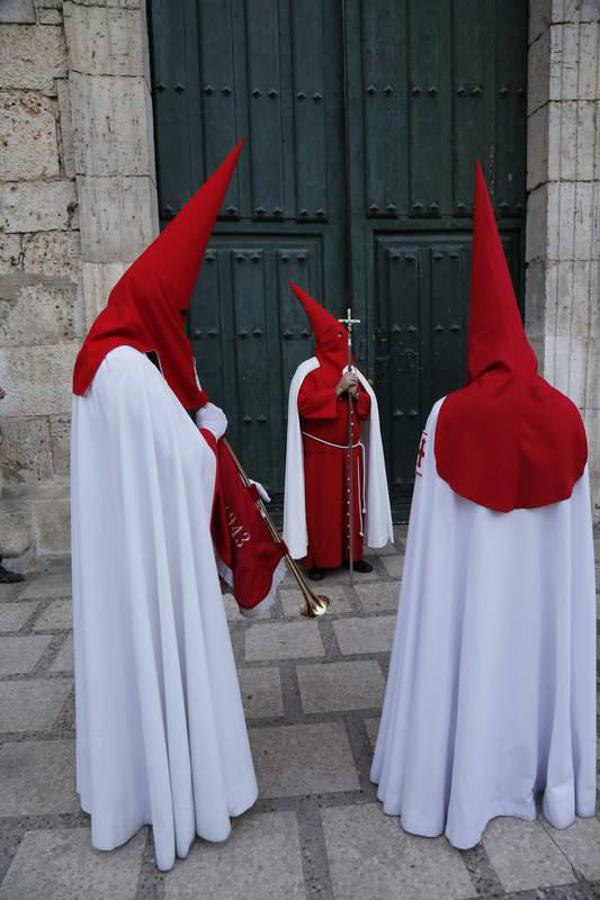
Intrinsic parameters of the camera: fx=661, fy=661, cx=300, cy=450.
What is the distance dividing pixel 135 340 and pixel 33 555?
12.0ft

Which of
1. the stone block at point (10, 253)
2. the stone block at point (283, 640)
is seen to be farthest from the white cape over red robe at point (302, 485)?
the stone block at point (10, 253)

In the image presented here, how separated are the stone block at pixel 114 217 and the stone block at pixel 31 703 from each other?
3.14 meters

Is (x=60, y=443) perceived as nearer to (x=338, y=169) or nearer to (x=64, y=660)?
(x=64, y=660)

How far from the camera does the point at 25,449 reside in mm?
5164

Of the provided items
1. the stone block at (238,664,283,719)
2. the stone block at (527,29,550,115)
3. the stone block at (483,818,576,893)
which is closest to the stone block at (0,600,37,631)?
the stone block at (238,664,283,719)

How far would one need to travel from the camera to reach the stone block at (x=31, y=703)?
9.96 feet

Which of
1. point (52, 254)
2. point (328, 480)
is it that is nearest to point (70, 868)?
point (328, 480)

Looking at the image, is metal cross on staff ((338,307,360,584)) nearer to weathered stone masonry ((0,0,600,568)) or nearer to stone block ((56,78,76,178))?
weathered stone masonry ((0,0,600,568))

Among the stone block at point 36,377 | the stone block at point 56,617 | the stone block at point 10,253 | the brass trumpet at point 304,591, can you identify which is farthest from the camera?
the stone block at point 36,377

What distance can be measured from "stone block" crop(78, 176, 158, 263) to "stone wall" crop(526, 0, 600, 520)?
3340mm

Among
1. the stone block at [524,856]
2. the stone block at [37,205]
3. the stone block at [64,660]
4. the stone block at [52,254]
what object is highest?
the stone block at [37,205]

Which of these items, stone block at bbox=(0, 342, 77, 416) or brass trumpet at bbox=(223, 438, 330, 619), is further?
stone block at bbox=(0, 342, 77, 416)

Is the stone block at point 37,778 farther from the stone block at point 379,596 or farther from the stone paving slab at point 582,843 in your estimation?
the stone block at point 379,596

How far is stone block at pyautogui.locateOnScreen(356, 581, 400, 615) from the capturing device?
14.0 feet
